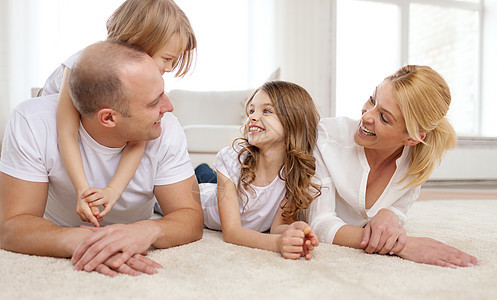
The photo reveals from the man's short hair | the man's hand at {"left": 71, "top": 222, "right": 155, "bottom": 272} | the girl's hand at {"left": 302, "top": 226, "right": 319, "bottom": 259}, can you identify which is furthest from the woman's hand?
the man's short hair

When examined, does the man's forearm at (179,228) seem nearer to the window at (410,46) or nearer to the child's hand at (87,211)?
the child's hand at (87,211)

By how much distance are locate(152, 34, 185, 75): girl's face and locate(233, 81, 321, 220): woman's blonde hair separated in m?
0.30

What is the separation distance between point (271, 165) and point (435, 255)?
0.57 m

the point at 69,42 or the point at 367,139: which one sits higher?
the point at 69,42

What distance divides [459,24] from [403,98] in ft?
15.9

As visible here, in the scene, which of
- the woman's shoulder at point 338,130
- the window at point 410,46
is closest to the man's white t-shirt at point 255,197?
the woman's shoulder at point 338,130

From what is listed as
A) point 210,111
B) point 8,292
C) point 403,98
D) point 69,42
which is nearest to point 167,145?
point 8,292

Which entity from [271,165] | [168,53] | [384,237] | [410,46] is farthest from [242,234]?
[410,46]

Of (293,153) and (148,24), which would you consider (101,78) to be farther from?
(293,153)

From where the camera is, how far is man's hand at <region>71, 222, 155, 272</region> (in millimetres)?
912

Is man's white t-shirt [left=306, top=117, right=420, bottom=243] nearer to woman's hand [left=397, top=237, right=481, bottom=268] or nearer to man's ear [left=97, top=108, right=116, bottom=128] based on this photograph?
woman's hand [left=397, top=237, right=481, bottom=268]

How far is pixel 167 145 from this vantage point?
4.13 feet

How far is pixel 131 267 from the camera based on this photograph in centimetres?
93

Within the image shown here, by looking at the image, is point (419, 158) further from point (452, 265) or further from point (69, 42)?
point (69, 42)
